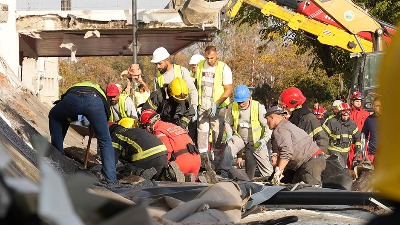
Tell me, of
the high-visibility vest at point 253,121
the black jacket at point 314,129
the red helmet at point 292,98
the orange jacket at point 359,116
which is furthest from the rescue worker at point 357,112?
the high-visibility vest at point 253,121

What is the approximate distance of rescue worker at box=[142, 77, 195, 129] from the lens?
10.7 meters

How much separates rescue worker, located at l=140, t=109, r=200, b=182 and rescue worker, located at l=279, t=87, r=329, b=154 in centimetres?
296

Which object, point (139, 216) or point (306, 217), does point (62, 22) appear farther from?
point (139, 216)

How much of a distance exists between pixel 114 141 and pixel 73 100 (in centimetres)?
91

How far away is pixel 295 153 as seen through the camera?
9.27 m

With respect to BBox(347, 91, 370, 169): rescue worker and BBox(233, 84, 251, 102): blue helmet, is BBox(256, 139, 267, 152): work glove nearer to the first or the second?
BBox(233, 84, 251, 102): blue helmet

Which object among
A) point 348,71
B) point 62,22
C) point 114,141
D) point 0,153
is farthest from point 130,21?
point 0,153

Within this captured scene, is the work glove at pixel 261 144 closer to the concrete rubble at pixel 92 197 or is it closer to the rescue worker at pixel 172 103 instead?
the rescue worker at pixel 172 103

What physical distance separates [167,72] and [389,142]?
371 inches

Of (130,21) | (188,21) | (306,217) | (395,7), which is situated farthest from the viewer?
(395,7)

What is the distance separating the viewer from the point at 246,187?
21.7 feet

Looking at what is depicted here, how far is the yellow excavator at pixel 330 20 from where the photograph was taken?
16938 mm

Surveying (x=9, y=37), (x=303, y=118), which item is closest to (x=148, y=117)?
(x=303, y=118)

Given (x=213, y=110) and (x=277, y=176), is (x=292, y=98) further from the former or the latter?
(x=277, y=176)
